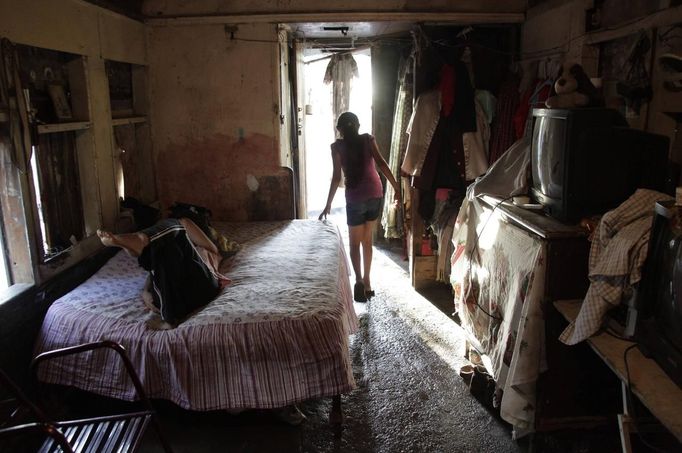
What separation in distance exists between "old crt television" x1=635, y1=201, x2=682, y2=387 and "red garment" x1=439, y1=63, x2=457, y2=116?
2605mm

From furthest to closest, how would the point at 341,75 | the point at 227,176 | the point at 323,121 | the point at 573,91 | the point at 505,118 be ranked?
1. the point at 323,121
2. the point at 341,75
3. the point at 227,176
4. the point at 505,118
5. the point at 573,91

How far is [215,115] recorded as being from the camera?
4363mm

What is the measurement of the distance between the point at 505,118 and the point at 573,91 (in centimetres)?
147

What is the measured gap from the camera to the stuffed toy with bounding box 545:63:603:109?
2.55 meters

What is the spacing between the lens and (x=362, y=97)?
336 inches

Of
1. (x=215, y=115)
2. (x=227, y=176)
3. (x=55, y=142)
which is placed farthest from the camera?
(x=227, y=176)

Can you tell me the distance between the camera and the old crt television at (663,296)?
1636 mm

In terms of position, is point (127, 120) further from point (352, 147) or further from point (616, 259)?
point (616, 259)

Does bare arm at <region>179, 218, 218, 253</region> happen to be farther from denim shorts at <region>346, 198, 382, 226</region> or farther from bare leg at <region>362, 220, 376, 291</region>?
bare leg at <region>362, 220, 376, 291</region>

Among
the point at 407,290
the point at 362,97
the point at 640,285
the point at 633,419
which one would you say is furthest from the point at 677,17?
the point at 362,97

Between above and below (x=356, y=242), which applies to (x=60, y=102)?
above

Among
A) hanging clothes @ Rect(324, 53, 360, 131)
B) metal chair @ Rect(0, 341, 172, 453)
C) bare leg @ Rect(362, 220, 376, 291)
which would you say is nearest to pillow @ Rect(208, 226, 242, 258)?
bare leg @ Rect(362, 220, 376, 291)

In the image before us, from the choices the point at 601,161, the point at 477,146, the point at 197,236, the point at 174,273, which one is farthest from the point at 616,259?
the point at 477,146

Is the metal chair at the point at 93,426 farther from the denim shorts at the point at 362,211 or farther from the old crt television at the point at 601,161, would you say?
the denim shorts at the point at 362,211
